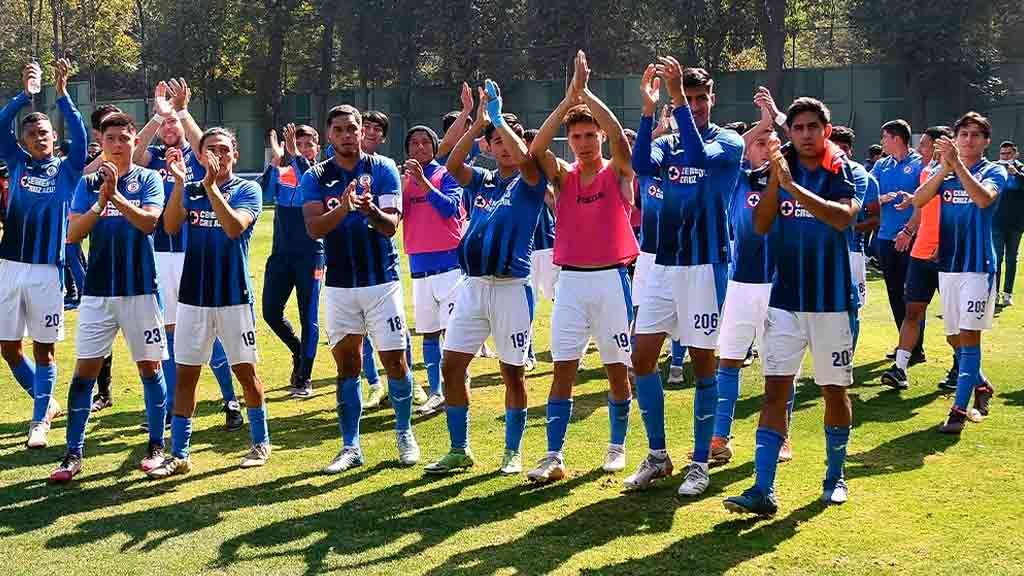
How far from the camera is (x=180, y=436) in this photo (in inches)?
307

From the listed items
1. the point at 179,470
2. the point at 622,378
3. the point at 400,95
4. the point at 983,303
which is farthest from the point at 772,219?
the point at 400,95

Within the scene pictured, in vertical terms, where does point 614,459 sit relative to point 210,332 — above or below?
below

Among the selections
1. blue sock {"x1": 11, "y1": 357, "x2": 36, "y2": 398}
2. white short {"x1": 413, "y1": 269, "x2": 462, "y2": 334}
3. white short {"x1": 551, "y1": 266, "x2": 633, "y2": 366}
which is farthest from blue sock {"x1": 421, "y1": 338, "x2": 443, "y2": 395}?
blue sock {"x1": 11, "y1": 357, "x2": 36, "y2": 398}

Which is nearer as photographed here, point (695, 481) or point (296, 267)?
point (695, 481)

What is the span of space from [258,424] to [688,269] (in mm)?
3164

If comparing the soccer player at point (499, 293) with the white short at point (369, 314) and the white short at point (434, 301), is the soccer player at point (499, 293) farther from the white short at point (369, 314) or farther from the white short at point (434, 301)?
the white short at point (434, 301)

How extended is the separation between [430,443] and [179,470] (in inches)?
72.4

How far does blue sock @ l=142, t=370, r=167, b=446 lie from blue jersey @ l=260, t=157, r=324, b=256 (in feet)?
9.09

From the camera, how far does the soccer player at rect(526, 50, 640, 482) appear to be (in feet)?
23.5

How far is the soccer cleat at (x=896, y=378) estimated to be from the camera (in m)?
10.3

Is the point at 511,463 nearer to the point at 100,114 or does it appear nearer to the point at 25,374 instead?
the point at 25,374

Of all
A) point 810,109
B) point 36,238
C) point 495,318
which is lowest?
point 495,318

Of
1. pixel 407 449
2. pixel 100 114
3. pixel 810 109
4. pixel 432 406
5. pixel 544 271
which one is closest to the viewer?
pixel 810 109

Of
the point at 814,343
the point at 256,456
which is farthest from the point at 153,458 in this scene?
the point at 814,343
